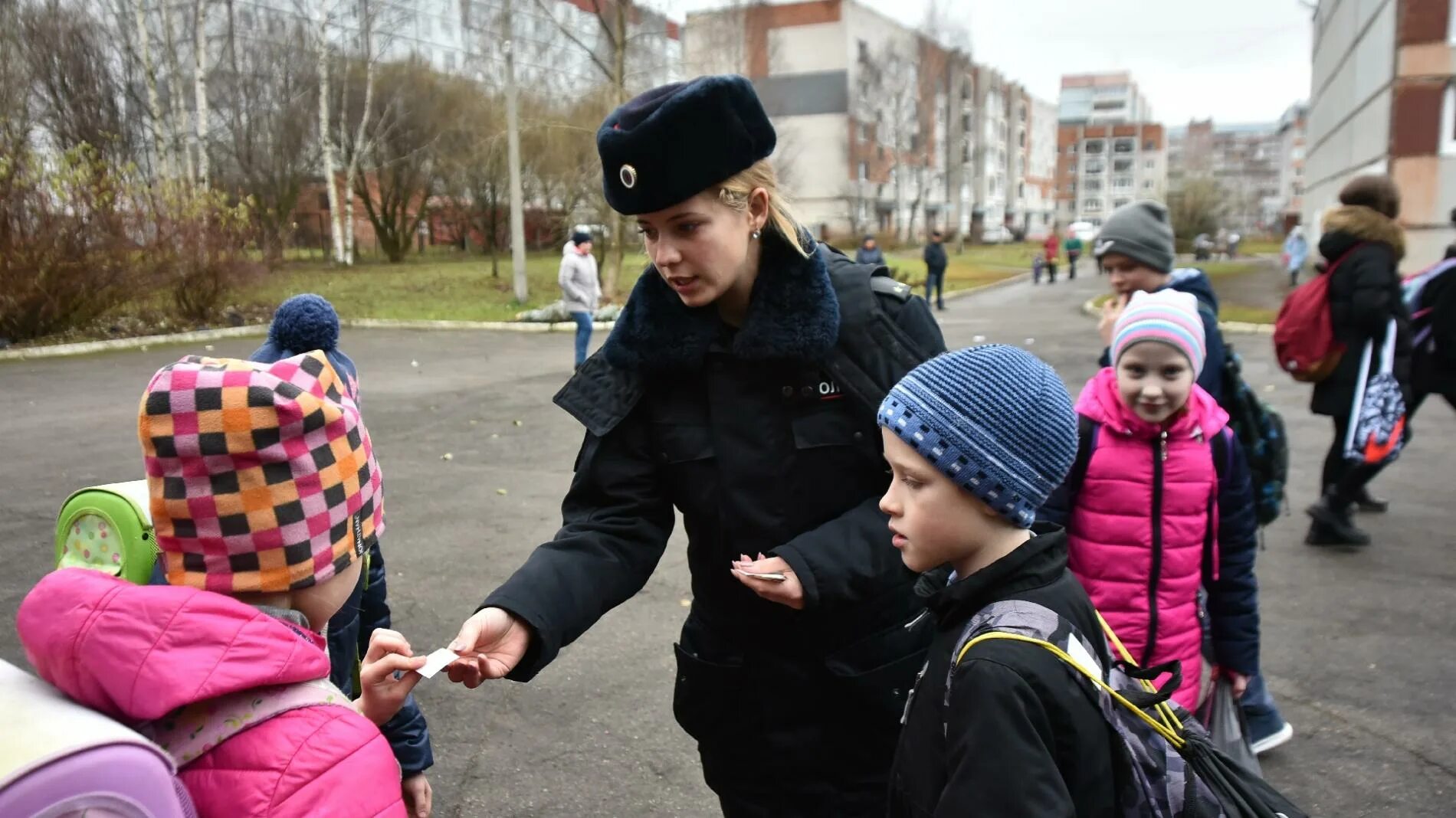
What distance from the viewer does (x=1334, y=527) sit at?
585cm

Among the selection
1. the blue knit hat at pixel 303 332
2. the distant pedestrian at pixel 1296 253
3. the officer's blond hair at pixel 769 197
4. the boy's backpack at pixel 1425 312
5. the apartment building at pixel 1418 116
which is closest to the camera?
the officer's blond hair at pixel 769 197

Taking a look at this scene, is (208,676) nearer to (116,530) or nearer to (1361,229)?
(116,530)

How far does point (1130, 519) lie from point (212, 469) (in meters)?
2.43

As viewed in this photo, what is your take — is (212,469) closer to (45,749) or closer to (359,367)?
(45,749)

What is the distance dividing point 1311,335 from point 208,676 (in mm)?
6000

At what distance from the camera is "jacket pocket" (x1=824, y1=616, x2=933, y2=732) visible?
2.04 meters

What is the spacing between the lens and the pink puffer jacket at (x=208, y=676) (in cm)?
130

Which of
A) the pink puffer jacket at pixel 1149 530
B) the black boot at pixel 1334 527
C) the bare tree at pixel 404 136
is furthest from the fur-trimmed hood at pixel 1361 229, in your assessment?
the bare tree at pixel 404 136

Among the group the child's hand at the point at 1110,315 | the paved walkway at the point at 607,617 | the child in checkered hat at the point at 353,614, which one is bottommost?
the paved walkway at the point at 607,617

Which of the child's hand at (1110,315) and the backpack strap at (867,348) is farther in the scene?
the child's hand at (1110,315)

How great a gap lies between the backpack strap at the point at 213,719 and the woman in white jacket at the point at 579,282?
12.0 m

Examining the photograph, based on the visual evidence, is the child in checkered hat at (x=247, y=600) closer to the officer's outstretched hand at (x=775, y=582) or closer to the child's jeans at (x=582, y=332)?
the officer's outstretched hand at (x=775, y=582)

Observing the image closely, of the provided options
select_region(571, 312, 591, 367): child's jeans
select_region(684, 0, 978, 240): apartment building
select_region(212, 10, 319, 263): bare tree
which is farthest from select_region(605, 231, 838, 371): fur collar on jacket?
select_region(684, 0, 978, 240): apartment building

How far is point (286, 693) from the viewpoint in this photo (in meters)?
1.43
